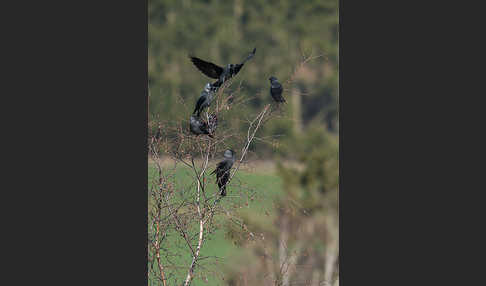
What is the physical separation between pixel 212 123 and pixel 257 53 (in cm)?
74

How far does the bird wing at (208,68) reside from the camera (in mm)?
7066

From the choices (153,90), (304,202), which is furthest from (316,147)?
(153,90)

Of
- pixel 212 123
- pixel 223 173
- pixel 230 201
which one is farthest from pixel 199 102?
pixel 230 201

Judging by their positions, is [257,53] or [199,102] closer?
[199,102]

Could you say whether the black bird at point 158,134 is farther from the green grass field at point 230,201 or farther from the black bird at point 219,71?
the black bird at point 219,71

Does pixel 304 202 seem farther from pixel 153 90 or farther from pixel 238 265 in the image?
pixel 153 90

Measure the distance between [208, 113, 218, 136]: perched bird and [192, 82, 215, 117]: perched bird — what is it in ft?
0.33

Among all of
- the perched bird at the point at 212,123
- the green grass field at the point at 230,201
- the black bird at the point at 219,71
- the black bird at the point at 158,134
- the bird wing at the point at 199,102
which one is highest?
the black bird at the point at 219,71

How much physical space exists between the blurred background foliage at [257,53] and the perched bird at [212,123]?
9 cm

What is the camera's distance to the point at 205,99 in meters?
7.02

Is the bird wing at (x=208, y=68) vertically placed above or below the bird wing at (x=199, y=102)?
above

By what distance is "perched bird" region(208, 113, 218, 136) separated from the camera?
6988 millimetres

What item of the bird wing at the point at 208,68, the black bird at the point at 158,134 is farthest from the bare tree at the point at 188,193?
Result: the bird wing at the point at 208,68

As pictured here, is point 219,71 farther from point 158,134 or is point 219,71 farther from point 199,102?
point 158,134
